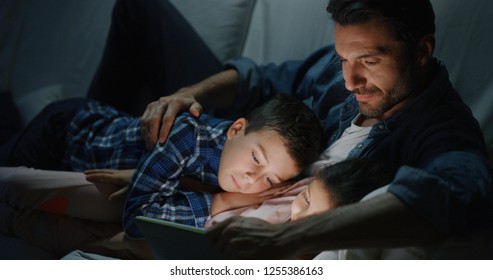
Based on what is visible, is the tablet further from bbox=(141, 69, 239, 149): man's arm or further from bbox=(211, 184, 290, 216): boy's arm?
bbox=(141, 69, 239, 149): man's arm

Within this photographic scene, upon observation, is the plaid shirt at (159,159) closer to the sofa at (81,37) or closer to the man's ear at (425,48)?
the sofa at (81,37)

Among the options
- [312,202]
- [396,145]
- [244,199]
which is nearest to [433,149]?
[396,145]

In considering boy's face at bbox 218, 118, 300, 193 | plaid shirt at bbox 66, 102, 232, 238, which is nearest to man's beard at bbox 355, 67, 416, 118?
boy's face at bbox 218, 118, 300, 193

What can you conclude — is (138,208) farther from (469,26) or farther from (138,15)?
(469,26)

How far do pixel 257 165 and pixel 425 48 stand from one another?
0.28 m

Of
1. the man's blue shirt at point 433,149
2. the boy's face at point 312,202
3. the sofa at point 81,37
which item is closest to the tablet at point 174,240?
the boy's face at point 312,202

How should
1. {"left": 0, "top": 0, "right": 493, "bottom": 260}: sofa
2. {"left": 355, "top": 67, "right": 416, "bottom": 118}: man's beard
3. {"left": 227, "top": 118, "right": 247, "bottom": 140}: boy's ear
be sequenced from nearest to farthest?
1. {"left": 355, "top": 67, "right": 416, "bottom": 118}: man's beard
2. {"left": 227, "top": 118, "right": 247, "bottom": 140}: boy's ear
3. {"left": 0, "top": 0, "right": 493, "bottom": 260}: sofa

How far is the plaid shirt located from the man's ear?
0.32 m

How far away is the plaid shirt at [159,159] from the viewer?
0.92 metres

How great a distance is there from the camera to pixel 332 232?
2.50 ft

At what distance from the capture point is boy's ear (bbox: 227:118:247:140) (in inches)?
37.8

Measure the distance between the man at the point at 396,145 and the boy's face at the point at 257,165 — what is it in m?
0.06

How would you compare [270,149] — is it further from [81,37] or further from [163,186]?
[81,37]

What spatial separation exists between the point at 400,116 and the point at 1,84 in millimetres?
806
